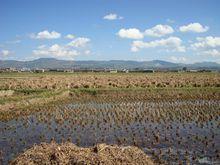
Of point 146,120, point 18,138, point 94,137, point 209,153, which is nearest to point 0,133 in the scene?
point 18,138

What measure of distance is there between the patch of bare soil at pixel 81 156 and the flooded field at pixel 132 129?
153 cm

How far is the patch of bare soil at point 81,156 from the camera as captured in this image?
12.1 metres

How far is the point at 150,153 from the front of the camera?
15.1 meters

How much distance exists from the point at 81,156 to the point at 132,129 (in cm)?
860

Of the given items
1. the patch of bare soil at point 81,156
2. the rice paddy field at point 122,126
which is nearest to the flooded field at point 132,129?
the rice paddy field at point 122,126

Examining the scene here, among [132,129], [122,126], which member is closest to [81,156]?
[132,129]

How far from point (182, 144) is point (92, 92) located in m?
25.3

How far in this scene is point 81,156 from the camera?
1219 centimetres

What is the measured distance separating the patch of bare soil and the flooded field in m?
1.53

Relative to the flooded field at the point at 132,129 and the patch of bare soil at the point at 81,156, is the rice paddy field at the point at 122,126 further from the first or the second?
the patch of bare soil at the point at 81,156

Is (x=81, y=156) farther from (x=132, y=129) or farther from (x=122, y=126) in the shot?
(x=122, y=126)

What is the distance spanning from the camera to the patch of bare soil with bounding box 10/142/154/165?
39.6 feet

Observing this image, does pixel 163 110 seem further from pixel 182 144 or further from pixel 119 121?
pixel 182 144

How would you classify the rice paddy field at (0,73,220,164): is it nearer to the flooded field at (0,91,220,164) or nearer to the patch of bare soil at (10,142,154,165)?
the flooded field at (0,91,220,164)
